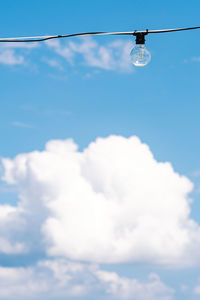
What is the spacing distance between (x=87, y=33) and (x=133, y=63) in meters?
1.69

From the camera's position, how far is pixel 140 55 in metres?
14.6

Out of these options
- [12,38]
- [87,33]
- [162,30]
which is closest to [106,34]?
[87,33]

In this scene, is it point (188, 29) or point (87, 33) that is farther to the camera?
point (87, 33)

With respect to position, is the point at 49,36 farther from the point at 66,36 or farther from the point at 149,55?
the point at 149,55

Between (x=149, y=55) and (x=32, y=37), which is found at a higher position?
(x=32, y=37)

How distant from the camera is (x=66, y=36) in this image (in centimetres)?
1480

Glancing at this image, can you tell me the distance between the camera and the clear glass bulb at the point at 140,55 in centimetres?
1456

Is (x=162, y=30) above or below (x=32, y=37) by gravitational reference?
below

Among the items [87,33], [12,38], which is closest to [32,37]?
[12,38]

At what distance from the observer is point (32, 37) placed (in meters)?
15.4

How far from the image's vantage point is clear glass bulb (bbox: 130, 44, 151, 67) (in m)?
14.6

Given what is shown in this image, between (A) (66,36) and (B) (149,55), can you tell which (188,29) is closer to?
(B) (149,55)

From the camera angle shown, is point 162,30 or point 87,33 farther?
point 87,33

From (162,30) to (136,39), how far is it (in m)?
1.01
